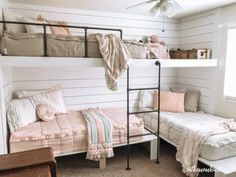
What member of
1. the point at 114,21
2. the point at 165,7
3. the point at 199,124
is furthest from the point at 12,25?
the point at 199,124

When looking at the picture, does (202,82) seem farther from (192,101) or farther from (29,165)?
(29,165)

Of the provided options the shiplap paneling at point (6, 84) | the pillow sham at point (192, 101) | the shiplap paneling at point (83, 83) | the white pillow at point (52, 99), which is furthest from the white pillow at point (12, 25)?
the pillow sham at point (192, 101)

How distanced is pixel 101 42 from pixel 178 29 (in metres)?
2.45

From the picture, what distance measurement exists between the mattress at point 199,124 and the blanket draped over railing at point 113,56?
47.7 inches

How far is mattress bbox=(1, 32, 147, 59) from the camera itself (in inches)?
84.6

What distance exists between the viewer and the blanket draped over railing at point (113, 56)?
2391mm

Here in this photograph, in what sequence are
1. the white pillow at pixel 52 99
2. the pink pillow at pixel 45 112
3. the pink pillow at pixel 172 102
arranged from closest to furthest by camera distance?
the pink pillow at pixel 45 112 < the white pillow at pixel 52 99 < the pink pillow at pixel 172 102

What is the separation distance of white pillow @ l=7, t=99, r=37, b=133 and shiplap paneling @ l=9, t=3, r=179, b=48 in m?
1.41

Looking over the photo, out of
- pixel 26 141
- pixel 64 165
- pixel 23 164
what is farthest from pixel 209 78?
pixel 23 164

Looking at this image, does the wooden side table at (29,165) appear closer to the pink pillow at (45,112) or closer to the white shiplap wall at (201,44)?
the pink pillow at (45,112)

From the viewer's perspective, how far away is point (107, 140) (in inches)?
109

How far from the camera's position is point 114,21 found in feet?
12.3

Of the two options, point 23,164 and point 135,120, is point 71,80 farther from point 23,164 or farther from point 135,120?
point 23,164

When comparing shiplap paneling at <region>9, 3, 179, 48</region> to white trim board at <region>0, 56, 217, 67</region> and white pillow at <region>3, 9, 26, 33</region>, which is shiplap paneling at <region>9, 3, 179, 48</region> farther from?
white trim board at <region>0, 56, 217, 67</region>
